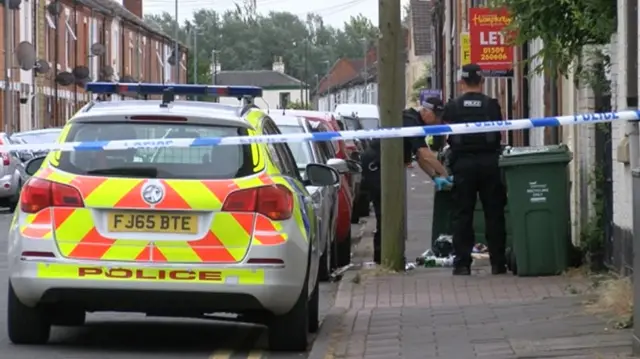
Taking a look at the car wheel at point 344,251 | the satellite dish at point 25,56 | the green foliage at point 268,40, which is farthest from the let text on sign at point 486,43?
the green foliage at point 268,40

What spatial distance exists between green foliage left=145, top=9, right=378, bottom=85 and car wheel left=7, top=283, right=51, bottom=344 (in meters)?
122

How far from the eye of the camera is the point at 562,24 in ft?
42.3

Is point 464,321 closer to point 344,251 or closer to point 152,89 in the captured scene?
point 152,89

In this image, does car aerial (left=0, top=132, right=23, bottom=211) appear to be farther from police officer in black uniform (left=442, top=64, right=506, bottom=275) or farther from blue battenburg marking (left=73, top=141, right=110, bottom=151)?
blue battenburg marking (left=73, top=141, right=110, bottom=151)

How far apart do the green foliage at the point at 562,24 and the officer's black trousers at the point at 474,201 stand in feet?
3.36

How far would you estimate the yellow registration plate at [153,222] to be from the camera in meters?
8.80

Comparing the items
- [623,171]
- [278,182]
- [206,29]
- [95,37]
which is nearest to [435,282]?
[623,171]

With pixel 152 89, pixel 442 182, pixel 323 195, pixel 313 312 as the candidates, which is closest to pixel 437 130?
pixel 313 312

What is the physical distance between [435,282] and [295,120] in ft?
14.6

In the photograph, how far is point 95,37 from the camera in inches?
2689

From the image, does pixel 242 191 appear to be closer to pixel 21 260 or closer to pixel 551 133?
pixel 21 260

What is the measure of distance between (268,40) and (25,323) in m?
134

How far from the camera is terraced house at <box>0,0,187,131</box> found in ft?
166

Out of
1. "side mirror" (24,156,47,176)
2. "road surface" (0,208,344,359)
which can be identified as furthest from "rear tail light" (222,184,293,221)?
"side mirror" (24,156,47,176)
